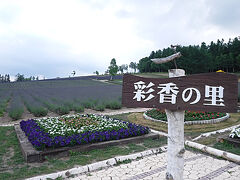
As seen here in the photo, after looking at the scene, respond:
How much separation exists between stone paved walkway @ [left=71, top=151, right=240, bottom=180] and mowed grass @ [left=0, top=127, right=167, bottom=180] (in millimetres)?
540

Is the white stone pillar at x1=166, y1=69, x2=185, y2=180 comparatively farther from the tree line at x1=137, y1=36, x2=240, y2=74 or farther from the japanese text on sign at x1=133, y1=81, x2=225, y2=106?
the tree line at x1=137, y1=36, x2=240, y2=74

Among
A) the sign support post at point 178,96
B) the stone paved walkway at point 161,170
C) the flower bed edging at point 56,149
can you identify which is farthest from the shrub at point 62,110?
the sign support post at point 178,96

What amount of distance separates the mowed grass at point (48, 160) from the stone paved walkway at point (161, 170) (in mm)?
540

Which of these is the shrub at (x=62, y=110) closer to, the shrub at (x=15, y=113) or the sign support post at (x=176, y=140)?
the shrub at (x=15, y=113)

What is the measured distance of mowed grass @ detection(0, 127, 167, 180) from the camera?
12.9ft

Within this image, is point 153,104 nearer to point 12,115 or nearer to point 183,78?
point 183,78

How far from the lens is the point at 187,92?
2.36 metres

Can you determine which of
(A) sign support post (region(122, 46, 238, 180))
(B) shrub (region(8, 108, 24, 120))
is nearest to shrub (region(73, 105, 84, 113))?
(B) shrub (region(8, 108, 24, 120))

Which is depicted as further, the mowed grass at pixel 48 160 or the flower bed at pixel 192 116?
the flower bed at pixel 192 116

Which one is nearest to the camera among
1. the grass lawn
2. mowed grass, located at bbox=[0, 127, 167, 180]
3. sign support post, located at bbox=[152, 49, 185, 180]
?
sign support post, located at bbox=[152, 49, 185, 180]

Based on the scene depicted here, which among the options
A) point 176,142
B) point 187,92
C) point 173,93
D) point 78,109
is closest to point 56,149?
point 176,142

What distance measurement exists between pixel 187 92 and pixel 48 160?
354 cm

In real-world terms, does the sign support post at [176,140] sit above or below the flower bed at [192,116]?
above

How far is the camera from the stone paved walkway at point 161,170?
148 inches
